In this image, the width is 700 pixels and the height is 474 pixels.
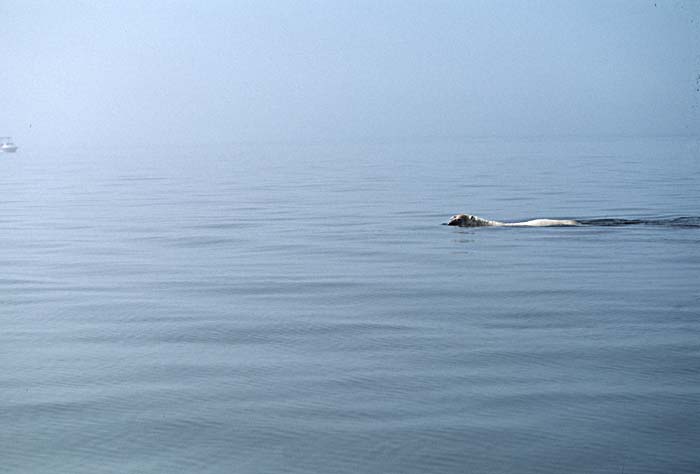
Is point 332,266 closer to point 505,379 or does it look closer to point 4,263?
point 4,263

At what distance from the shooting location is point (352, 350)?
1077 centimetres

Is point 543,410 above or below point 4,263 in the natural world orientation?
below

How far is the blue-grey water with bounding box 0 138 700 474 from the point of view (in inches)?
298

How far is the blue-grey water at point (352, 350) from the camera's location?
757cm

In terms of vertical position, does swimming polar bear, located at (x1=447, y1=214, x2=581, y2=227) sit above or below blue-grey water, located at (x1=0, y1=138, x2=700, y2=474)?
above

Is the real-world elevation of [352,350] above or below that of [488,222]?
below

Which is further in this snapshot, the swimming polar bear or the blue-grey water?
the swimming polar bear

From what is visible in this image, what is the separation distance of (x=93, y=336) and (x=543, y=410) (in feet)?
18.5

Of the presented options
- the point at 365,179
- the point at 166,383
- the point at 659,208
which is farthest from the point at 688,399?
the point at 365,179

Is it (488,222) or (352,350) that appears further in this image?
(488,222)

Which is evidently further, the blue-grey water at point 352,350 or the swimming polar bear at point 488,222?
the swimming polar bear at point 488,222

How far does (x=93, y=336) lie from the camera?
11.7 meters

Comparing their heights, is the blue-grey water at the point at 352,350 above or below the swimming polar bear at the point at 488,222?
below

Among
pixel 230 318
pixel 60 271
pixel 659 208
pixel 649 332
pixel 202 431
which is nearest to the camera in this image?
pixel 202 431
